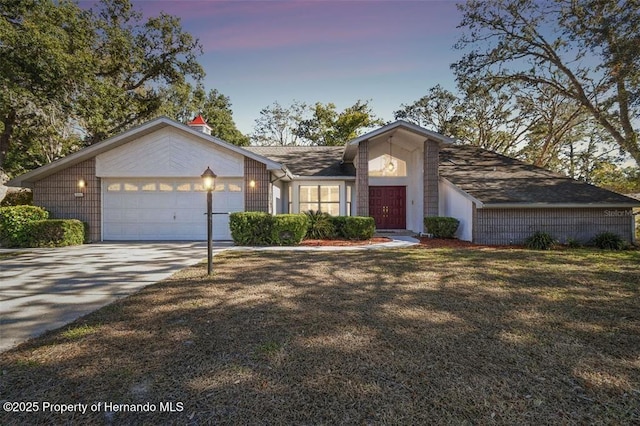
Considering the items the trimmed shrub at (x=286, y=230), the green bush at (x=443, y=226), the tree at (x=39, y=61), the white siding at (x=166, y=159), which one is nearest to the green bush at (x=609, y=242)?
the green bush at (x=443, y=226)

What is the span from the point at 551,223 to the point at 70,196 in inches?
693

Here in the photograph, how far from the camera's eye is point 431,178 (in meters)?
12.6

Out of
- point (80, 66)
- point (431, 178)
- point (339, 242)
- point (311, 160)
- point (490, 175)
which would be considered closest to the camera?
point (339, 242)

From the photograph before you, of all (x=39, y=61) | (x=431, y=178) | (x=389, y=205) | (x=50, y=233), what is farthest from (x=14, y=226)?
(x=431, y=178)

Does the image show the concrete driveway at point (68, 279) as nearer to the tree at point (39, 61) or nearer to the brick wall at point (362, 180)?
the brick wall at point (362, 180)

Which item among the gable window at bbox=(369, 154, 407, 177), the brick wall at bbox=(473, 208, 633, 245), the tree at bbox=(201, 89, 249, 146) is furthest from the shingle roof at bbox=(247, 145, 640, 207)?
the tree at bbox=(201, 89, 249, 146)

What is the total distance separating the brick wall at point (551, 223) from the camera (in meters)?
10.8

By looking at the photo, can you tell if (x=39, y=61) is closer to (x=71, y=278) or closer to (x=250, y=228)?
(x=250, y=228)

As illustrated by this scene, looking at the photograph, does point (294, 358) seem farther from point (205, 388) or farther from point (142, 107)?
point (142, 107)

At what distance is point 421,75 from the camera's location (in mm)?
14727

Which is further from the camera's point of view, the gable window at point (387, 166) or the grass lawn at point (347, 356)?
the gable window at point (387, 166)

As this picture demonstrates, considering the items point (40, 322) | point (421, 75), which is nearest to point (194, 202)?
point (40, 322)

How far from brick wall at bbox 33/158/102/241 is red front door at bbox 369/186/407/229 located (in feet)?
37.0

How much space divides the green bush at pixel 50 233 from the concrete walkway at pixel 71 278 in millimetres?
664
